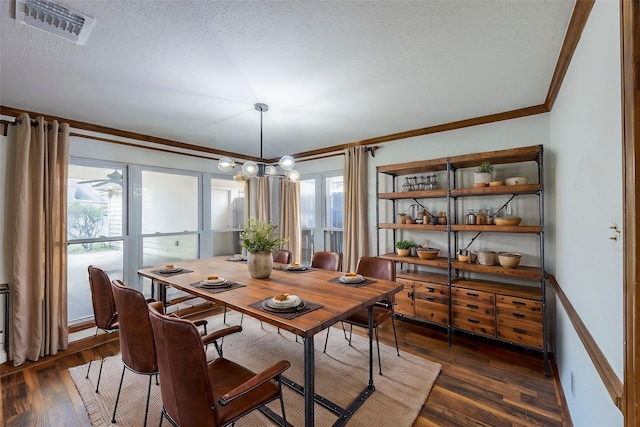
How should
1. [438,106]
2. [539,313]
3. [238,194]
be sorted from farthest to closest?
[238,194], [438,106], [539,313]

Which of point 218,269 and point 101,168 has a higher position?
point 101,168

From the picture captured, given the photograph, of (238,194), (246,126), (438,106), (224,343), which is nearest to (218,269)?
(224,343)

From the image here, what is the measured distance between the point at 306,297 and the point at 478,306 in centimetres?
192

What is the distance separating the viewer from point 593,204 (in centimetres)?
141

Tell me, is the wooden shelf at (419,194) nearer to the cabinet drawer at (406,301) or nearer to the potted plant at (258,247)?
the cabinet drawer at (406,301)

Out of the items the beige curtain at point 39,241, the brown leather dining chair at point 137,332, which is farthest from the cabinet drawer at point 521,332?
the beige curtain at point 39,241

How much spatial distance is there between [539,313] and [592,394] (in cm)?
132

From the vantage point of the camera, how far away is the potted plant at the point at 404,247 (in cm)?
362

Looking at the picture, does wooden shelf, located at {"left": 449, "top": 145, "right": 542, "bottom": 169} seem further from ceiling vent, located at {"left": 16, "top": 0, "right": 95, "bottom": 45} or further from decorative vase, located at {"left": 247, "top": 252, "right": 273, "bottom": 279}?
ceiling vent, located at {"left": 16, "top": 0, "right": 95, "bottom": 45}

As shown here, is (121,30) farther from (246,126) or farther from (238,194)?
(238,194)

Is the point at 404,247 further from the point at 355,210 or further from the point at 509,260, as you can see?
the point at 509,260

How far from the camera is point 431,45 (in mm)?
1855

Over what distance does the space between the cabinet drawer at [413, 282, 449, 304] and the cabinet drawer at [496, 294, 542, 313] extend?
0.50m

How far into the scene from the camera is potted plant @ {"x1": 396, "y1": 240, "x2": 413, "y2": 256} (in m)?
3.62
